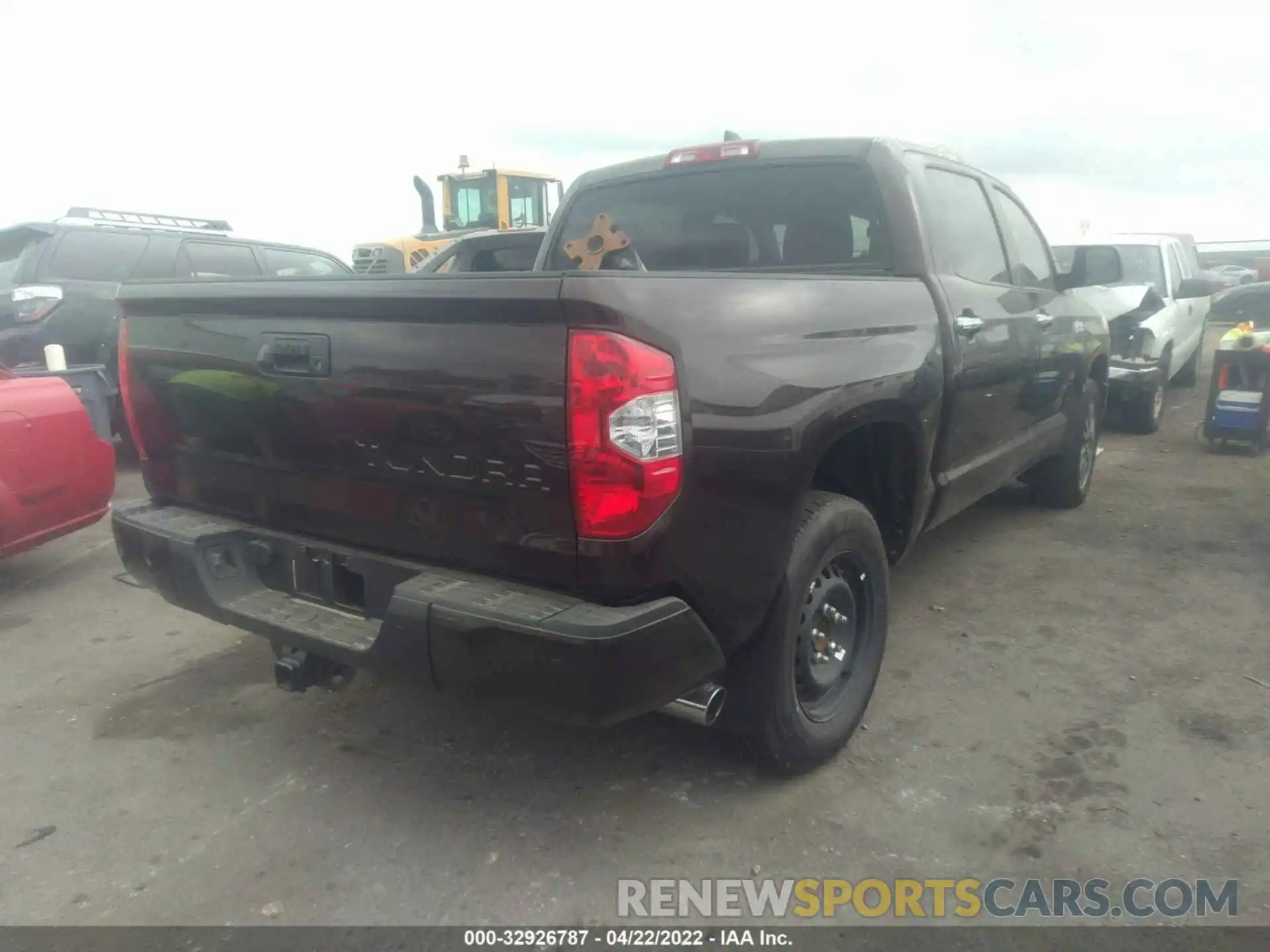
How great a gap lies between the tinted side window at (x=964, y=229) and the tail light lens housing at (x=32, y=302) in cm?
631

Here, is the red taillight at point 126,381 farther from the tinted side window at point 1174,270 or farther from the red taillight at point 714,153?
the tinted side window at point 1174,270

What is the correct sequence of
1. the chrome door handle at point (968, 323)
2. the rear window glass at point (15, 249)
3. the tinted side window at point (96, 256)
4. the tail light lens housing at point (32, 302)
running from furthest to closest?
1. the tinted side window at point (96, 256)
2. the rear window glass at point (15, 249)
3. the tail light lens housing at point (32, 302)
4. the chrome door handle at point (968, 323)

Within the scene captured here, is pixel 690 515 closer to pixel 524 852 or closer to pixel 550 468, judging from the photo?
pixel 550 468

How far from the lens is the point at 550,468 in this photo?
2100mm

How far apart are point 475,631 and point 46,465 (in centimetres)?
329

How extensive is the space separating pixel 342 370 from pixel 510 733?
139 cm

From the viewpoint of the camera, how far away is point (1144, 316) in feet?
26.4

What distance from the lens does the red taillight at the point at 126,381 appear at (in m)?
2.98

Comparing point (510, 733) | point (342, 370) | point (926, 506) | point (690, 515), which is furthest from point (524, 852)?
point (926, 506)

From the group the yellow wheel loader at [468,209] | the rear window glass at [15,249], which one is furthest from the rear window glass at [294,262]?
the yellow wheel loader at [468,209]

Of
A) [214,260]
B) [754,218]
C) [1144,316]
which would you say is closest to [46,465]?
[754,218]

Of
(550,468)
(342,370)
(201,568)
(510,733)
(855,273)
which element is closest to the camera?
(550,468)

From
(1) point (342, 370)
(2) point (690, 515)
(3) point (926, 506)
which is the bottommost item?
(3) point (926, 506)

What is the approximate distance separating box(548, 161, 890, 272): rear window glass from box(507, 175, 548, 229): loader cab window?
11013mm
